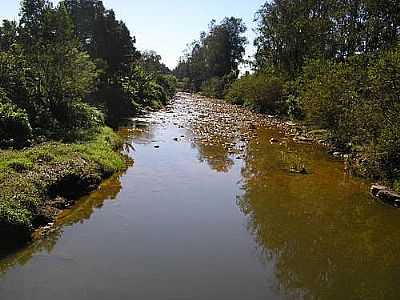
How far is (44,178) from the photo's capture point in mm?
17234

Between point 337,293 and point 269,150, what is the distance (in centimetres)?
2057

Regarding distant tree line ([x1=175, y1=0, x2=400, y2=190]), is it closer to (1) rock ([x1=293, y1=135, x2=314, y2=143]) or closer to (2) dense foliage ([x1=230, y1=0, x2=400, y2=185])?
(2) dense foliage ([x1=230, y1=0, x2=400, y2=185])

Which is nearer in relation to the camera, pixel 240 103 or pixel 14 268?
pixel 14 268

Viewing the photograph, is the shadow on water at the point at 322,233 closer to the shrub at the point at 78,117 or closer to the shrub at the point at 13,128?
the shrub at the point at 13,128

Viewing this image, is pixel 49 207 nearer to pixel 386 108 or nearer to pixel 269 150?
pixel 386 108

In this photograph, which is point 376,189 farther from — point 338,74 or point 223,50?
point 223,50

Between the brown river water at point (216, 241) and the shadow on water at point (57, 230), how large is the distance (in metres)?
0.05

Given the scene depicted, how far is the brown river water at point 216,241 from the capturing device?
38.5 feet

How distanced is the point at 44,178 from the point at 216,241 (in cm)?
689

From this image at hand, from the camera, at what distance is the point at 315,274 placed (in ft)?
42.0

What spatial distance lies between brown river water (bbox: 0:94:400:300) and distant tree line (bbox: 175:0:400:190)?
3.05m

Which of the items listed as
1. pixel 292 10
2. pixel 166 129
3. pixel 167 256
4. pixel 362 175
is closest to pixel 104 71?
pixel 166 129

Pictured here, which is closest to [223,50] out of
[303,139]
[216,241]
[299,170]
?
[303,139]

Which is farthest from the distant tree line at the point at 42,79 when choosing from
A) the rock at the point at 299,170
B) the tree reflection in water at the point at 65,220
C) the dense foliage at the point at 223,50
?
the dense foliage at the point at 223,50
